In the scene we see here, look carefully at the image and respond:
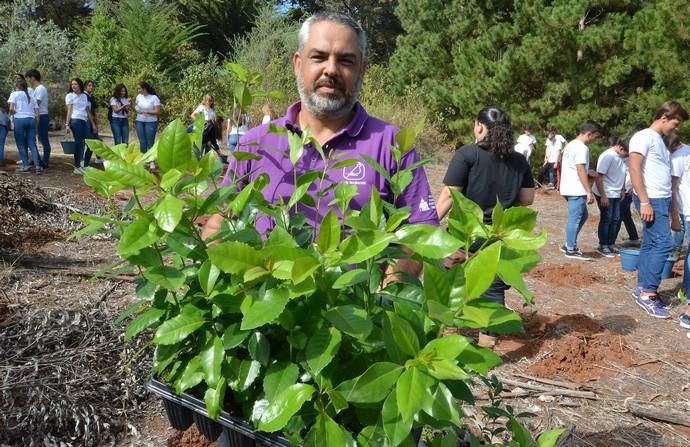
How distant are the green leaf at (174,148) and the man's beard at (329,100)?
1154 millimetres

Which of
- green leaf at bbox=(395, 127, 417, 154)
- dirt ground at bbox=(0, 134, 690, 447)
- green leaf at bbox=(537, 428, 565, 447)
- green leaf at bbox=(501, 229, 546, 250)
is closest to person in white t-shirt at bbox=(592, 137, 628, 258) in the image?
dirt ground at bbox=(0, 134, 690, 447)

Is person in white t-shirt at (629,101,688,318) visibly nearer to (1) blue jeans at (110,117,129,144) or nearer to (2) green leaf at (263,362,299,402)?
(2) green leaf at (263,362,299,402)

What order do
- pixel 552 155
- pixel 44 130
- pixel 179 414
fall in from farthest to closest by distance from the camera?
pixel 552 155, pixel 44 130, pixel 179 414

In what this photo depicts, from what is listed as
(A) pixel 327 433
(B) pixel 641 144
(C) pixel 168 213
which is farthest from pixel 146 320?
(B) pixel 641 144

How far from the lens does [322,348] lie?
97cm

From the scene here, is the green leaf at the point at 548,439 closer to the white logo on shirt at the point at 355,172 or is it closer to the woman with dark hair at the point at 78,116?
the white logo on shirt at the point at 355,172

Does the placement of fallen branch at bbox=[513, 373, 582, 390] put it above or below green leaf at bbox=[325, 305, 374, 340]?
below

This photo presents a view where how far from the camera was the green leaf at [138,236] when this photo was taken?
0.94 metres

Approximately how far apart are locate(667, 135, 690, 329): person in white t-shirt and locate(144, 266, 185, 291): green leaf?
517 centimetres

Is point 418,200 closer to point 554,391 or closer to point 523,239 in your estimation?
point 523,239

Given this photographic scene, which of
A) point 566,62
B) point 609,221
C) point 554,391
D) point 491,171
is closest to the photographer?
point 554,391

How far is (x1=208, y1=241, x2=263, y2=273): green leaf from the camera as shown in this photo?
888 millimetres

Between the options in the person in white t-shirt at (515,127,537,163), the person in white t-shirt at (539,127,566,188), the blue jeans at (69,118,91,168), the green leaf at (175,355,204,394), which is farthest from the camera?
the person in white t-shirt at (515,127,537,163)

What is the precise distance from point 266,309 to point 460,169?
11.4ft
